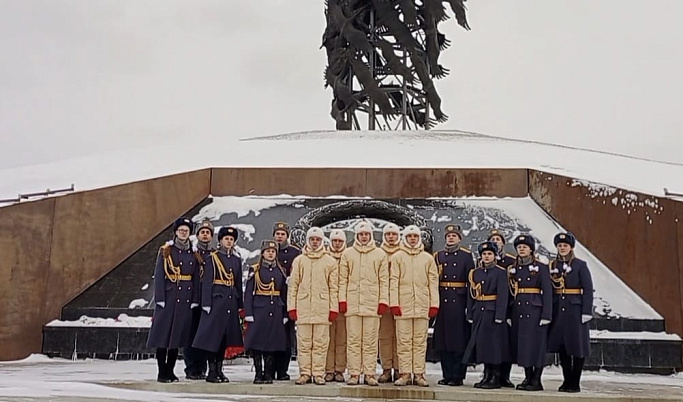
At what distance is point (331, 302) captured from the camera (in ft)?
19.9

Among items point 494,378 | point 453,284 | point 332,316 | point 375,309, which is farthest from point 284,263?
point 494,378

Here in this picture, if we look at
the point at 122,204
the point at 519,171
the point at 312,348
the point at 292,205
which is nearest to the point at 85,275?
the point at 122,204

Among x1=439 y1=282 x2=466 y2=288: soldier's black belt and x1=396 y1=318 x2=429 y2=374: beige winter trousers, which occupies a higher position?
x1=439 y1=282 x2=466 y2=288: soldier's black belt

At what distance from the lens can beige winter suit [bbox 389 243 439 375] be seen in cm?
600

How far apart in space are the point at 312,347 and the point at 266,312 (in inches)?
20.2

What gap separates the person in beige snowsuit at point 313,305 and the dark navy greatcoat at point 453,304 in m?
0.99

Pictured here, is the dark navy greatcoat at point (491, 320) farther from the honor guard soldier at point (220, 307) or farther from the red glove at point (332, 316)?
the honor guard soldier at point (220, 307)

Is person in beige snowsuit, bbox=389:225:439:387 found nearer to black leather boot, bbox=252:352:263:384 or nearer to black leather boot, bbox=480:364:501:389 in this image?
black leather boot, bbox=480:364:501:389

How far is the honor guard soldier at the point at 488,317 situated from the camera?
607 centimetres

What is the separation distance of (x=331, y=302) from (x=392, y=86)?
1796 cm

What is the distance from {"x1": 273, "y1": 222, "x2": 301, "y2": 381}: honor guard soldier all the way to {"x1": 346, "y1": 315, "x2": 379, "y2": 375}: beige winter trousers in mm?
617

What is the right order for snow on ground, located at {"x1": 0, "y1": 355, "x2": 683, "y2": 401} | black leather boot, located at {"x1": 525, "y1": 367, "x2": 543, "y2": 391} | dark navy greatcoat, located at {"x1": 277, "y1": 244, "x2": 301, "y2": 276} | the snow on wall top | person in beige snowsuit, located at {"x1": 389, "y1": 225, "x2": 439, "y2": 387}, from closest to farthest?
snow on ground, located at {"x1": 0, "y1": 355, "x2": 683, "y2": 401}
black leather boot, located at {"x1": 525, "y1": 367, "x2": 543, "y2": 391}
person in beige snowsuit, located at {"x1": 389, "y1": 225, "x2": 439, "y2": 387}
dark navy greatcoat, located at {"x1": 277, "y1": 244, "x2": 301, "y2": 276}
the snow on wall top

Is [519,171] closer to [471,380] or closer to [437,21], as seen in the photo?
[471,380]

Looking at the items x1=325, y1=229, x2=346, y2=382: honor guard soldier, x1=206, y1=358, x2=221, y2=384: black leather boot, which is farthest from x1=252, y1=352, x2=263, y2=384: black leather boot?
x1=325, y1=229, x2=346, y2=382: honor guard soldier
